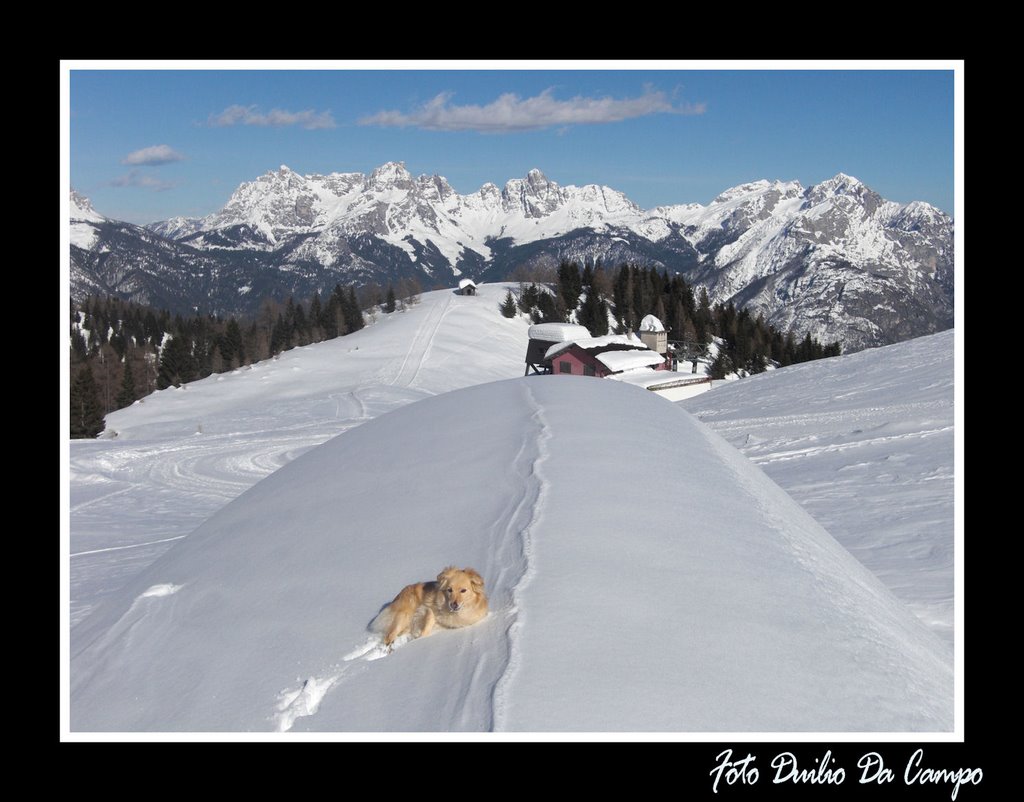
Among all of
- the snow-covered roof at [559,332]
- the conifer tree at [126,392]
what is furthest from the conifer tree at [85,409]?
the conifer tree at [126,392]

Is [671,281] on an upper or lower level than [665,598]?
upper

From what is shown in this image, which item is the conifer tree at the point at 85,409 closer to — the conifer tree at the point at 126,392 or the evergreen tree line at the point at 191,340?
the evergreen tree line at the point at 191,340

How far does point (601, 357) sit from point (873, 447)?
32.8 meters

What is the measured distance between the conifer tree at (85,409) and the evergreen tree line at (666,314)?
143 ft

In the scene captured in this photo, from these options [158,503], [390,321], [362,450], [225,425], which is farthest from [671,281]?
[362,450]

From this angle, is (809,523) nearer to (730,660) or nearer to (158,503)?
(730,660)

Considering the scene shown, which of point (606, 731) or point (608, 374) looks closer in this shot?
point (606, 731)

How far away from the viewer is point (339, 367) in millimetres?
59688

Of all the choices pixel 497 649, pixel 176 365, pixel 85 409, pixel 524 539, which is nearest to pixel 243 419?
pixel 85 409

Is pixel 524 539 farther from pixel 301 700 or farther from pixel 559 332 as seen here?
pixel 559 332

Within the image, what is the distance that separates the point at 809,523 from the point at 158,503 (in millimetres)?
16879

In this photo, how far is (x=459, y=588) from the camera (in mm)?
3619

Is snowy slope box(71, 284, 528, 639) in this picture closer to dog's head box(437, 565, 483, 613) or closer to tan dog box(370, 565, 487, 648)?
tan dog box(370, 565, 487, 648)

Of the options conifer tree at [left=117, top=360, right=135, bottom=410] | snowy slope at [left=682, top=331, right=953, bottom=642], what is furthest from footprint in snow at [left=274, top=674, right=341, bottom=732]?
conifer tree at [left=117, top=360, right=135, bottom=410]
